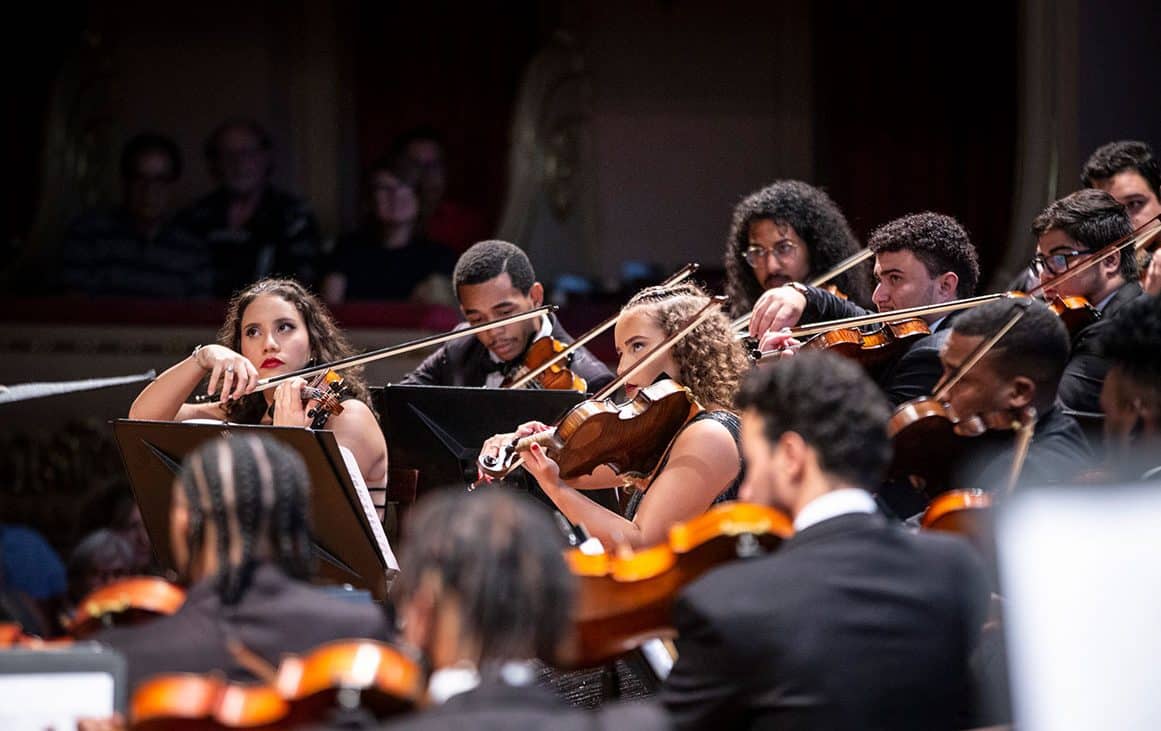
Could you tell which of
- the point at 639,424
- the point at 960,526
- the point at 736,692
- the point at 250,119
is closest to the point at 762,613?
the point at 736,692

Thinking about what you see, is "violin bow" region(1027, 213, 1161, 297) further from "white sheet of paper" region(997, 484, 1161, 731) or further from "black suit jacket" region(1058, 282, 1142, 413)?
"white sheet of paper" region(997, 484, 1161, 731)

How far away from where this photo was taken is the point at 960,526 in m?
2.39

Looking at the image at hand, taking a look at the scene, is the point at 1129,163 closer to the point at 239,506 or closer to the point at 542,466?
the point at 542,466

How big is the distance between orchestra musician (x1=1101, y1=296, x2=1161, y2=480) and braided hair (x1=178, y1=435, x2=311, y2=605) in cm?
116

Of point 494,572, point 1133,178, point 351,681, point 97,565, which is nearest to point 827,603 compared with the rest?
point 494,572

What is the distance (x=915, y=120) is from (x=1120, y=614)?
4.89m

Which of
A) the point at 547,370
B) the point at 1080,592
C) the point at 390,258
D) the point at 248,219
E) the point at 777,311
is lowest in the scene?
the point at 1080,592

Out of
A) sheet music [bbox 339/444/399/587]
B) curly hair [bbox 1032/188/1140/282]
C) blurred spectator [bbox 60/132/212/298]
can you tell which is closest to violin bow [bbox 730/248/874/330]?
curly hair [bbox 1032/188/1140/282]

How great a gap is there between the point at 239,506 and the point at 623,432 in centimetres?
120

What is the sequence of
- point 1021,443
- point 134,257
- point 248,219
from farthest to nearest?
point 248,219
point 134,257
point 1021,443

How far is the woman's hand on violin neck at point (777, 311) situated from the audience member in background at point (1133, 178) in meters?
0.89

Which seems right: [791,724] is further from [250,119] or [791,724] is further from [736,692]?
[250,119]

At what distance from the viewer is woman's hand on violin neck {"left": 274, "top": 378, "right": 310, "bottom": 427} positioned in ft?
12.0

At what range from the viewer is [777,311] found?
3623 mm
